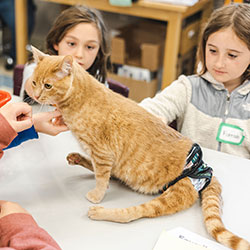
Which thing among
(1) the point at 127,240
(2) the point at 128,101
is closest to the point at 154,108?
(2) the point at 128,101

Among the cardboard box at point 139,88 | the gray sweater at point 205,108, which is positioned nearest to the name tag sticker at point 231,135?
the gray sweater at point 205,108

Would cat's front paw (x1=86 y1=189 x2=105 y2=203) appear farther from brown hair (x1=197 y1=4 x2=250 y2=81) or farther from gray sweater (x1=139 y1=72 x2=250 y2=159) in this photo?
brown hair (x1=197 y1=4 x2=250 y2=81)

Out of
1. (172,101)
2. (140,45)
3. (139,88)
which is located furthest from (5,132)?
(140,45)

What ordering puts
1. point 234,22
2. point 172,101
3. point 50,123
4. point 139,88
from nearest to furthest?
point 50,123 < point 234,22 < point 172,101 < point 139,88

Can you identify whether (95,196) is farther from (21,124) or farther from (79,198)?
(21,124)

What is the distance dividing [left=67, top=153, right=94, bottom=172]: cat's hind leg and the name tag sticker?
580 millimetres

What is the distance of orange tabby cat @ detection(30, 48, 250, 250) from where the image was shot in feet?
3.30

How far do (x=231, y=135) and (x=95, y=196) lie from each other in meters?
0.71

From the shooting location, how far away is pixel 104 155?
3.40ft

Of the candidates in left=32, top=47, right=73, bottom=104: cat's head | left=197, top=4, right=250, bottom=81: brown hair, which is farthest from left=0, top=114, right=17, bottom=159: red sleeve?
left=197, top=4, right=250, bottom=81: brown hair

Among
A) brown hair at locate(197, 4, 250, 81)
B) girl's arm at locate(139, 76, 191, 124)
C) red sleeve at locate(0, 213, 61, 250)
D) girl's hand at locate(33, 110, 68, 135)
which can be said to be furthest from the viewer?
girl's arm at locate(139, 76, 191, 124)

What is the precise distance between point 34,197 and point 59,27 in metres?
0.97

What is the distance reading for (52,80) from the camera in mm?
990

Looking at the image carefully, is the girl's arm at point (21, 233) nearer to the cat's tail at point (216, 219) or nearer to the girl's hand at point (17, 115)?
the girl's hand at point (17, 115)
